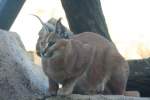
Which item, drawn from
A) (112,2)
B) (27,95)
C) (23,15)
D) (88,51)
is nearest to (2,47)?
(27,95)

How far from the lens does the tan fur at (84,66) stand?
4.03 metres

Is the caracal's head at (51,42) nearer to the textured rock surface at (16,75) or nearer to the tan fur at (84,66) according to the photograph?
the tan fur at (84,66)

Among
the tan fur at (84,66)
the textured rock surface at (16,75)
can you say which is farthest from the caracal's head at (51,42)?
the textured rock surface at (16,75)

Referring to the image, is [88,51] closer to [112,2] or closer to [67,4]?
[67,4]

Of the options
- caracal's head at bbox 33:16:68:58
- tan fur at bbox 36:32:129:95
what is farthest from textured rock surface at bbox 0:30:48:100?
caracal's head at bbox 33:16:68:58

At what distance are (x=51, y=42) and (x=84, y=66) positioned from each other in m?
0.64

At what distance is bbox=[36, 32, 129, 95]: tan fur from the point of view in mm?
4031

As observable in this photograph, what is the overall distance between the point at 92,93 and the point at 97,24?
203 centimetres

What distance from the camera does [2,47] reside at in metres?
4.87

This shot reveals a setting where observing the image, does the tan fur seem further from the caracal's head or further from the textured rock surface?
the textured rock surface

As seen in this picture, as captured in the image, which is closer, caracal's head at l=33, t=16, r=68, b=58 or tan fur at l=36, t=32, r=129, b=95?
caracal's head at l=33, t=16, r=68, b=58

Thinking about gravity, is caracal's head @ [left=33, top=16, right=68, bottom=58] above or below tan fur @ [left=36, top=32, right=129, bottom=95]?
above

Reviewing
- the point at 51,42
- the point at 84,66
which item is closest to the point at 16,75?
the point at 84,66

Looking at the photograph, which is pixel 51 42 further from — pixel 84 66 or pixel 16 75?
pixel 16 75
